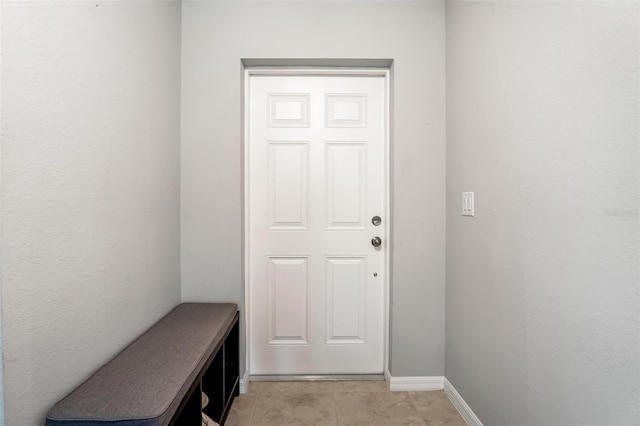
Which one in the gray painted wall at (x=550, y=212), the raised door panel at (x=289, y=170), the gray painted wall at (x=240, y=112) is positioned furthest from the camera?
the raised door panel at (x=289, y=170)

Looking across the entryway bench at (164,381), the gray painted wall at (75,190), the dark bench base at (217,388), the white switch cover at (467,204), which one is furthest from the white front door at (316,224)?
the gray painted wall at (75,190)

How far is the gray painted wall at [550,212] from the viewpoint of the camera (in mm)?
853

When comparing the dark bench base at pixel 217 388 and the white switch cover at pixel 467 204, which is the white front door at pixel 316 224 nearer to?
the dark bench base at pixel 217 388

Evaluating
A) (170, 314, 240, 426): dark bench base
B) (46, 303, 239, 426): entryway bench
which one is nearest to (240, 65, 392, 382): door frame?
(170, 314, 240, 426): dark bench base

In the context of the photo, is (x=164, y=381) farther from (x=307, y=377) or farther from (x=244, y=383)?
(x=307, y=377)

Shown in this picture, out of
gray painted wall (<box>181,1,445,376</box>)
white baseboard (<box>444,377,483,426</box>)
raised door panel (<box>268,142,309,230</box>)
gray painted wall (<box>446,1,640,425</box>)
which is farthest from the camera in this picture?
raised door panel (<box>268,142,309,230</box>)

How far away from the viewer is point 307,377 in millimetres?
2076

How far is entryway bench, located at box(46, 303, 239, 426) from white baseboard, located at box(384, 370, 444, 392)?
967 millimetres

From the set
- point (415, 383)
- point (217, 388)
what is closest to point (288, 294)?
point (217, 388)

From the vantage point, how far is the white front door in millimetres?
2062

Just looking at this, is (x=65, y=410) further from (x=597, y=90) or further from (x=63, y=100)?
(x=597, y=90)

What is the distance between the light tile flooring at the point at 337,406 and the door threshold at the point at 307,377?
30 millimetres

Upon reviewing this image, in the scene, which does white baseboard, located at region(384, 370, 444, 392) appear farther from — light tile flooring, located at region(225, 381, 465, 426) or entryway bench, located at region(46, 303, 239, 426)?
entryway bench, located at region(46, 303, 239, 426)

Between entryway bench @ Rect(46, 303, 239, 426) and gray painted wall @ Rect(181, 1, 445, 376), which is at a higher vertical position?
gray painted wall @ Rect(181, 1, 445, 376)
